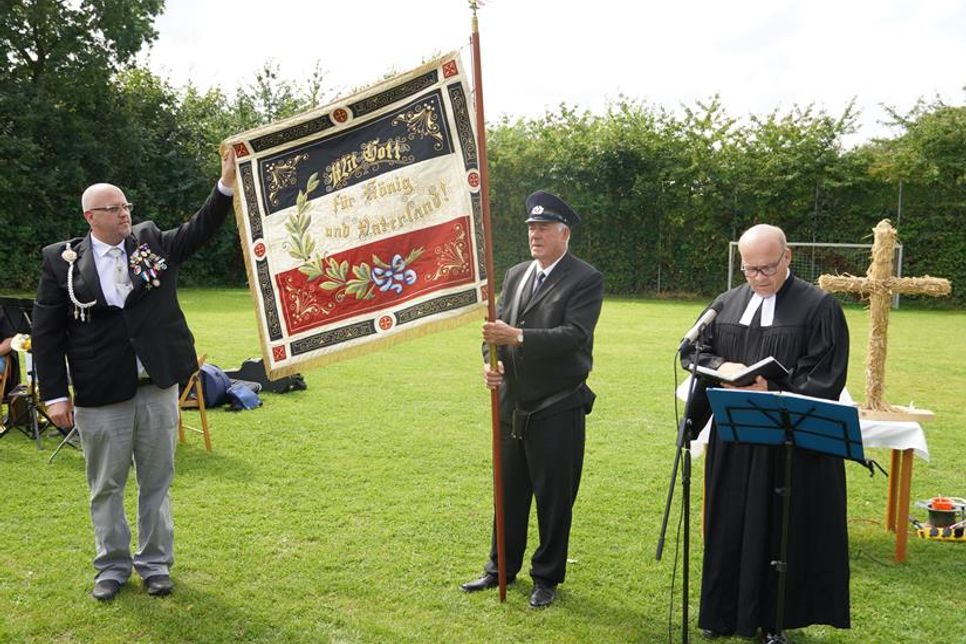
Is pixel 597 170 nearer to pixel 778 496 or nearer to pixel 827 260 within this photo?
pixel 827 260

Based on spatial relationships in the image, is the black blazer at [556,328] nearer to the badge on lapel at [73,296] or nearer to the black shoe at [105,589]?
the badge on lapel at [73,296]

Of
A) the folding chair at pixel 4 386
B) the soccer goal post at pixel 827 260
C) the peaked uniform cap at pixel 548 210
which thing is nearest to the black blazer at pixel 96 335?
the peaked uniform cap at pixel 548 210

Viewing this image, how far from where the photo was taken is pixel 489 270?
4246 millimetres

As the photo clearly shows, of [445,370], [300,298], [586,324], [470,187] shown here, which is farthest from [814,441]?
[445,370]

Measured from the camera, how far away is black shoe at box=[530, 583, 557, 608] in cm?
457

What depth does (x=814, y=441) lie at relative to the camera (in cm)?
373

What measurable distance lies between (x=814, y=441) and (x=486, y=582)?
6.88ft

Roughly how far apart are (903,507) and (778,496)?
70.1 inches

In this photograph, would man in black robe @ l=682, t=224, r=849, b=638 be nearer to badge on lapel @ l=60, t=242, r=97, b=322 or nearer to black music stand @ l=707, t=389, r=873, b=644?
black music stand @ l=707, t=389, r=873, b=644

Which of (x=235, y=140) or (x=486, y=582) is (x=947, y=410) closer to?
(x=486, y=582)

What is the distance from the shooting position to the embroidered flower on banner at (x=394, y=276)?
430 centimetres

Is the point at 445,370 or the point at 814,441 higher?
the point at 814,441

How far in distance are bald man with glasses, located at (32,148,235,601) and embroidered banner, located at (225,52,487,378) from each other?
0.37m

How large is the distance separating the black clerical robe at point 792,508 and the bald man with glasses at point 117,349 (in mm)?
2851
